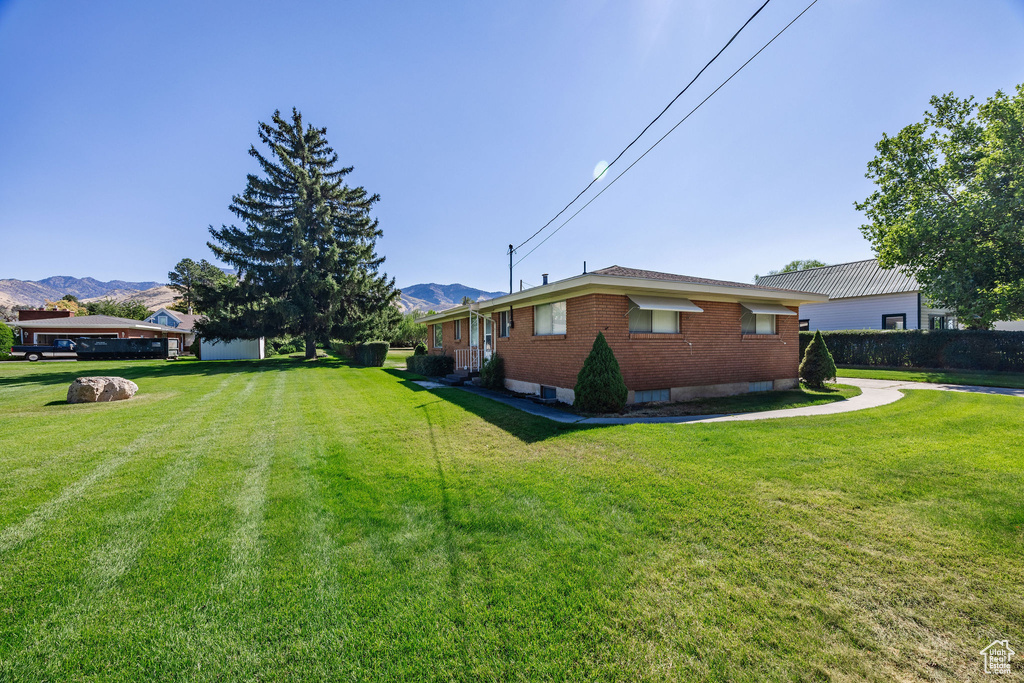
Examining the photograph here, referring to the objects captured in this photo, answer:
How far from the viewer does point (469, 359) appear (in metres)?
15.4

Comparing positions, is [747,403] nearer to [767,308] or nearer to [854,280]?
[767,308]

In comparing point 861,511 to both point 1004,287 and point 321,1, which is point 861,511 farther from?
point 1004,287

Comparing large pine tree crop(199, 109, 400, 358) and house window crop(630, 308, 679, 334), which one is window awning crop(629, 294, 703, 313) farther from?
large pine tree crop(199, 109, 400, 358)

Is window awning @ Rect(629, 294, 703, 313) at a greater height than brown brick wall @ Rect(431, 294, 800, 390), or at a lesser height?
greater

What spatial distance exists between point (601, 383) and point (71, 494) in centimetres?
767

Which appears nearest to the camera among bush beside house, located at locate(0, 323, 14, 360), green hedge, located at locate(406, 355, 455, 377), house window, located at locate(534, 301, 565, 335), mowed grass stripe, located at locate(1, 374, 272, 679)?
mowed grass stripe, located at locate(1, 374, 272, 679)

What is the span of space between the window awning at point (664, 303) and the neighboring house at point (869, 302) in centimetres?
1284

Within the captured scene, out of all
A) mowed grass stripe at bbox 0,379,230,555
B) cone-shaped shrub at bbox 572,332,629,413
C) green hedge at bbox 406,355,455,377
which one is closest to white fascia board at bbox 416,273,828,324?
cone-shaped shrub at bbox 572,332,629,413

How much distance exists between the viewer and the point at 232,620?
7.53ft

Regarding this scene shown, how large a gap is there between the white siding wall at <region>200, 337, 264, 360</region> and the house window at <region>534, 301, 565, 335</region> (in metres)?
25.5

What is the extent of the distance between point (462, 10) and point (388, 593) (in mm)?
11079

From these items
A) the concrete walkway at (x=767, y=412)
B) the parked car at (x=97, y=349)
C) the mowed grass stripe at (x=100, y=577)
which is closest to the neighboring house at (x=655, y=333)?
the concrete walkway at (x=767, y=412)

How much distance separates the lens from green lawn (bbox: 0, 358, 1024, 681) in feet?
6.64

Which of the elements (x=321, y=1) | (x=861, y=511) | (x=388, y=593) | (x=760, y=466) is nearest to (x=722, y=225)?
(x=760, y=466)
